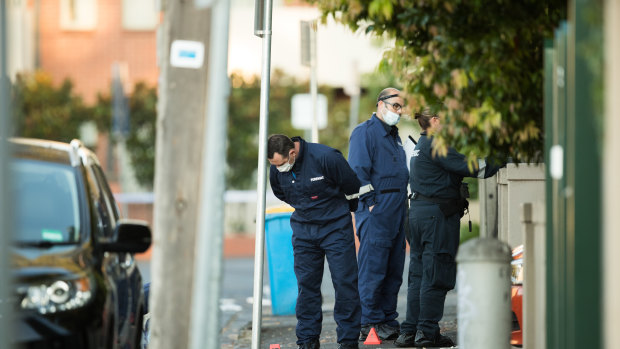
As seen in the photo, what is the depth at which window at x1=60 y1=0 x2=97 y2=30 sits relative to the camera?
28391mm

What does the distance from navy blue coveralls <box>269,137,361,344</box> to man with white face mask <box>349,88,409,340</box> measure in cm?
73

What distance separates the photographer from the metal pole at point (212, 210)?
5434mm

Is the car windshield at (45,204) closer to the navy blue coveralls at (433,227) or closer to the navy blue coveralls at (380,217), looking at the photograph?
the navy blue coveralls at (433,227)

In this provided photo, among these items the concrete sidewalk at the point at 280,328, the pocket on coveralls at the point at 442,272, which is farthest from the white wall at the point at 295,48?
the pocket on coveralls at the point at 442,272

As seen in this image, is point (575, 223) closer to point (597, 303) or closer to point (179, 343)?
point (597, 303)

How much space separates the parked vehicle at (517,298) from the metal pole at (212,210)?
312 centimetres

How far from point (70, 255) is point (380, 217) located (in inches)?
154

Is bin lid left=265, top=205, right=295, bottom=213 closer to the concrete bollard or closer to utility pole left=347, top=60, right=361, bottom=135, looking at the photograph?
the concrete bollard

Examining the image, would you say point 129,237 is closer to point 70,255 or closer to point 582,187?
point 70,255

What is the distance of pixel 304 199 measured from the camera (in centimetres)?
868

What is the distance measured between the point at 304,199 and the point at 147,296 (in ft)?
4.67

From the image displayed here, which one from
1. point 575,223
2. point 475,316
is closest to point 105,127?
point 475,316

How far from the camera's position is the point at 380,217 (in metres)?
9.48

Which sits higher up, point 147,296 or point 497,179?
point 497,179
